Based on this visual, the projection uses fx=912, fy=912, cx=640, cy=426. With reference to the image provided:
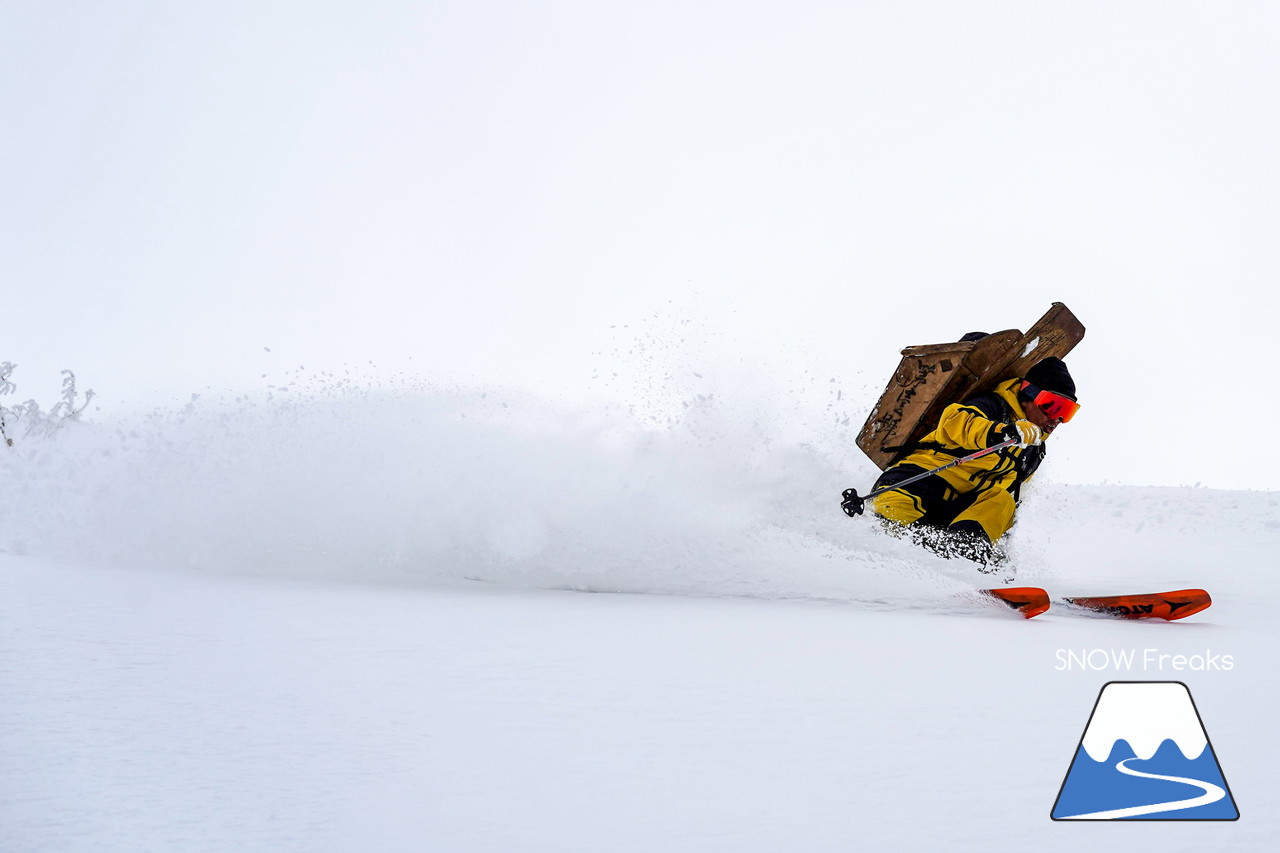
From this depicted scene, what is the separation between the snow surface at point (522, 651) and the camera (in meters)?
1.81

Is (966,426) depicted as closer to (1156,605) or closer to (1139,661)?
(1156,605)

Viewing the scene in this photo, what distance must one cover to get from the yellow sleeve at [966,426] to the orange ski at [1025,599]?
3.84 feet

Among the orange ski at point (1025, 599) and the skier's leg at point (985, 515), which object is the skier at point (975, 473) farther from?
the orange ski at point (1025, 599)

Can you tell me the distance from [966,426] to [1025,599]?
1.41 meters

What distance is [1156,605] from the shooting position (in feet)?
16.0

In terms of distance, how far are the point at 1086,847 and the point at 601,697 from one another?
134 cm

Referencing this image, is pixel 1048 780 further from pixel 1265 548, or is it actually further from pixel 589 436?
pixel 1265 548

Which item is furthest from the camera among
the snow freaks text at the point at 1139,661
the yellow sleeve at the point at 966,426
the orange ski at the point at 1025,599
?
the yellow sleeve at the point at 966,426

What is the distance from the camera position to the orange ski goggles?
19.3ft

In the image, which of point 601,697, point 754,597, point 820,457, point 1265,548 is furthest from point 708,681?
point 1265,548

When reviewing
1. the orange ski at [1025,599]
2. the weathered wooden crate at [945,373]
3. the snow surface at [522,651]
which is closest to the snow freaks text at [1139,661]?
the snow surface at [522,651]

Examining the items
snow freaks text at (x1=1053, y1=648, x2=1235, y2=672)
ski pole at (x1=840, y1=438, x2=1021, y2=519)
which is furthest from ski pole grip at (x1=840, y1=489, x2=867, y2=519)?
snow freaks text at (x1=1053, y1=648, x2=1235, y2=672)

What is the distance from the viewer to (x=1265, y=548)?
8414mm

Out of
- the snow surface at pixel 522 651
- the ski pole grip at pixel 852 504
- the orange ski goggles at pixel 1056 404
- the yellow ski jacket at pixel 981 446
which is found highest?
the orange ski goggles at pixel 1056 404
